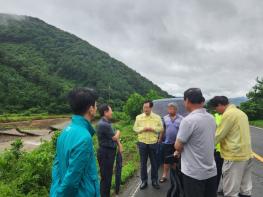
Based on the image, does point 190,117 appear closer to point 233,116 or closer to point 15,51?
point 233,116

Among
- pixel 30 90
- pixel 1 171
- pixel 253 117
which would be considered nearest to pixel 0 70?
pixel 30 90

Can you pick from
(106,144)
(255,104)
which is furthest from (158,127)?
(255,104)

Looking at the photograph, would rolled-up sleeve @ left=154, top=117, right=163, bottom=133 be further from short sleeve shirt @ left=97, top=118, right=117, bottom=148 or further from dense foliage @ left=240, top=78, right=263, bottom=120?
dense foliage @ left=240, top=78, right=263, bottom=120

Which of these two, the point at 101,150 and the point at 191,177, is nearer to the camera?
the point at 191,177

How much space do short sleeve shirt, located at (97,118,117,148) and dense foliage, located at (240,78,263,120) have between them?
32.2m

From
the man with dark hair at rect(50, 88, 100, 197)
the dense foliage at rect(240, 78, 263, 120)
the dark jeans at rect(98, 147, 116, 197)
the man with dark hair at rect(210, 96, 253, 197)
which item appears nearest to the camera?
the man with dark hair at rect(50, 88, 100, 197)

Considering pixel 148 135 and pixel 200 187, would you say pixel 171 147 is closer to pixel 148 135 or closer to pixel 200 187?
pixel 148 135

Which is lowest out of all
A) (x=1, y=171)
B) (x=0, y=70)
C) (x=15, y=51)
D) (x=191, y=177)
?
(x=1, y=171)

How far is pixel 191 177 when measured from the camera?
4.64 m

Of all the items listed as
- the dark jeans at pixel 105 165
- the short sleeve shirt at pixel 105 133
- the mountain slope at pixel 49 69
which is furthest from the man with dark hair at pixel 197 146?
the mountain slope at pixel 49 69

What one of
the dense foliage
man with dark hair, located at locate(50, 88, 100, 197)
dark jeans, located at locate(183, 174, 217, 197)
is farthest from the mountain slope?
man with dark hair, located at locate(50, 88, 100, 197)

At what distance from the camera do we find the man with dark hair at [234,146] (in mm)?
5949

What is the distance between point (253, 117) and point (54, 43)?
7490cm

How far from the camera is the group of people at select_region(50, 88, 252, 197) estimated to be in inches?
126
